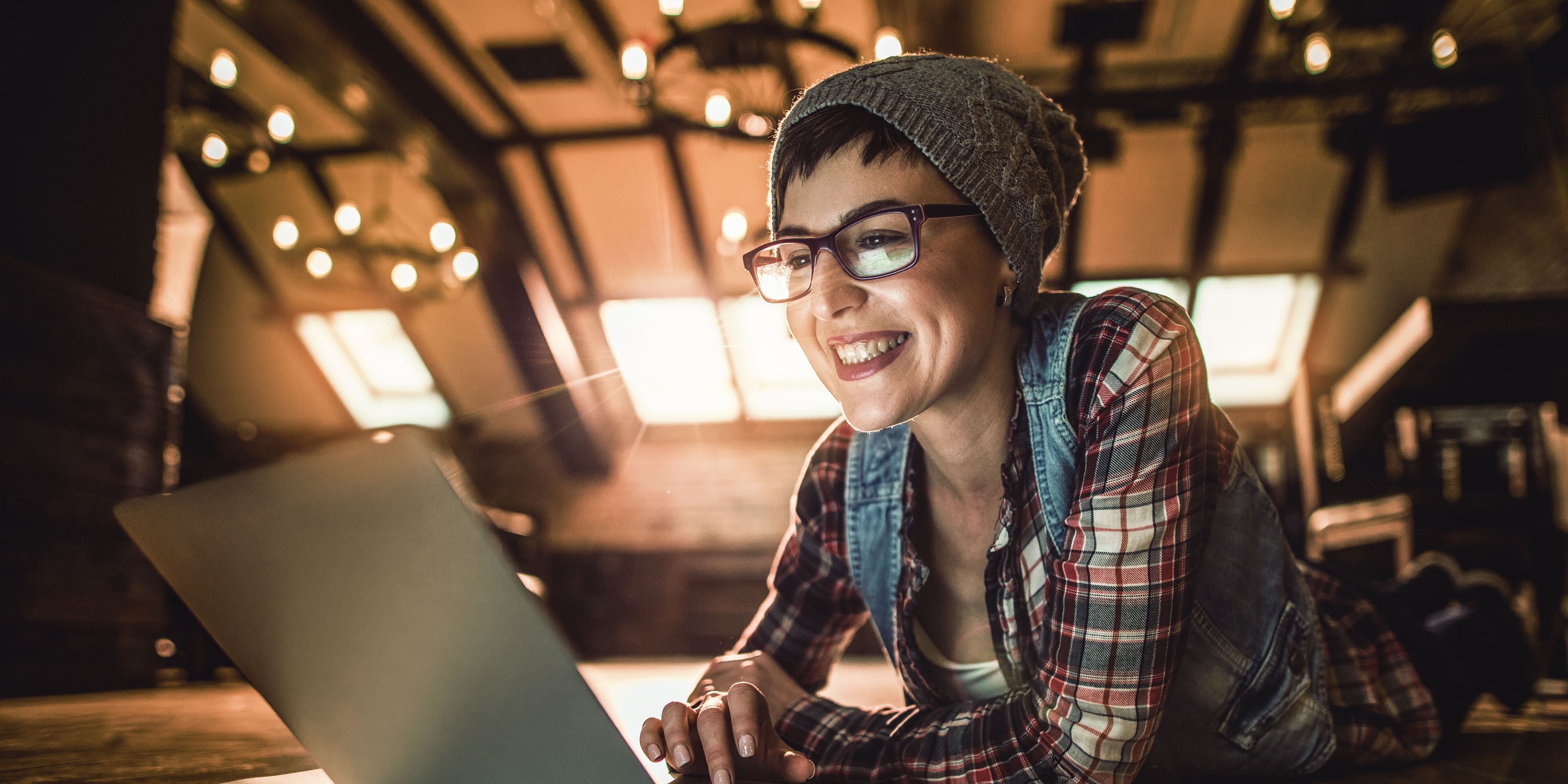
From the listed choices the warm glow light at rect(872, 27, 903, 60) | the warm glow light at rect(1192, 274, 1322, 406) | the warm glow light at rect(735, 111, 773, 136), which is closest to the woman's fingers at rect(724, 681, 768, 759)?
the warm glow light at rect(872, 27, 903, 60)

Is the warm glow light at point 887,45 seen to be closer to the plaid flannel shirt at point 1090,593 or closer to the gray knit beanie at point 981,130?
the gray knit beanie at point 981,130

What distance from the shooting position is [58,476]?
1.83 meters

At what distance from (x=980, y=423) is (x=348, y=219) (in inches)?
190

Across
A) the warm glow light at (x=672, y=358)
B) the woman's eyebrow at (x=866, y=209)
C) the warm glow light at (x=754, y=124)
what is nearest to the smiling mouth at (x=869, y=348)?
the woman's eyebrow at (x=866, y=209)

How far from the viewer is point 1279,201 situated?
6.33 m

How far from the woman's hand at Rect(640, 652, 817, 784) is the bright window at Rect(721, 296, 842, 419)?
6625 millimetres

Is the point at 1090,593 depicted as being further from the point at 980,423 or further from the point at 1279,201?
the point at 1279,201

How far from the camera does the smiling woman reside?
0.82 meters

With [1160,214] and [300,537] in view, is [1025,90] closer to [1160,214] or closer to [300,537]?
[300,537]

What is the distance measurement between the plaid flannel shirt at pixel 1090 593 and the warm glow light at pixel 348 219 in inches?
187

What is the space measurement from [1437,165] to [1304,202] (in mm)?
1624

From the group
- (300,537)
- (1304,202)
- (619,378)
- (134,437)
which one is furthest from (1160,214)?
(300,537)

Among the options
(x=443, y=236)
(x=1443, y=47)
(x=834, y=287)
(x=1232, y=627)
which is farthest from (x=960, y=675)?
(x=443, y=236)

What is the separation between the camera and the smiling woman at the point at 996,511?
818mm
